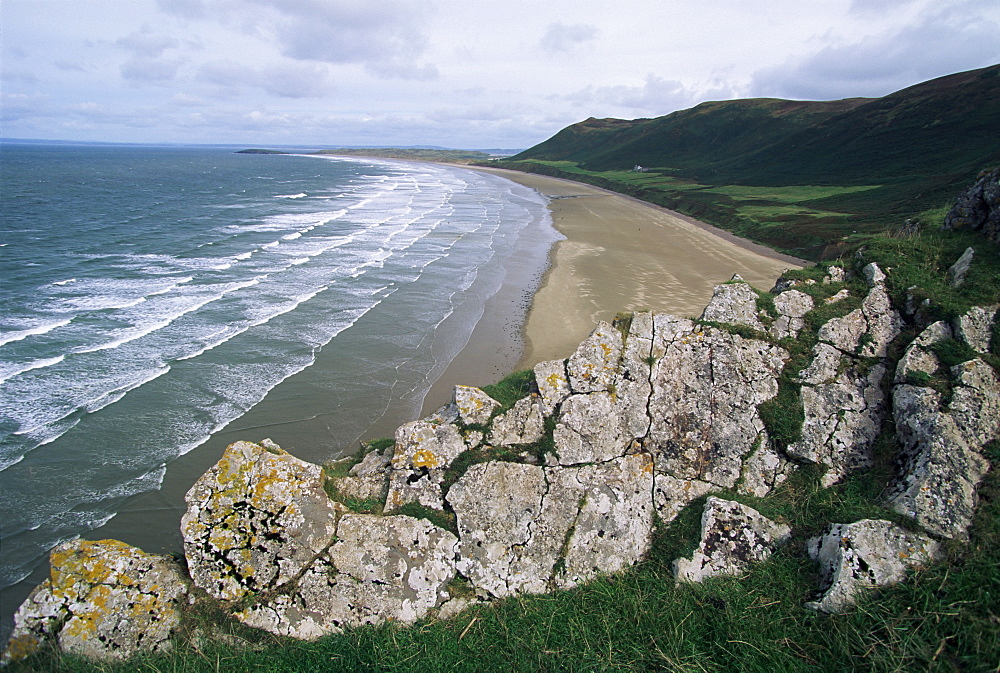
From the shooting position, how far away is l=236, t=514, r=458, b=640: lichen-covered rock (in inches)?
224

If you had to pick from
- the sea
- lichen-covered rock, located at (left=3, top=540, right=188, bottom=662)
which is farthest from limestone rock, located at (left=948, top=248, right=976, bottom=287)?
the sea

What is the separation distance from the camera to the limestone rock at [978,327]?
653 centimetres

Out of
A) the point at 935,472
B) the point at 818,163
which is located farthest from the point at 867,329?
the point at 818,163

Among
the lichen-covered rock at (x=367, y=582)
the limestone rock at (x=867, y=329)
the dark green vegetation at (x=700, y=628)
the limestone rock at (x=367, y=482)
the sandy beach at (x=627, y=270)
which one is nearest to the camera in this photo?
the dark green vegetation at (x=700, y=628)

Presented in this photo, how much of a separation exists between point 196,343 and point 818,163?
3563 inches

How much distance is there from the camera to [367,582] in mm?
5906

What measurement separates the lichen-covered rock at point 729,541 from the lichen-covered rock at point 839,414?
1219mm

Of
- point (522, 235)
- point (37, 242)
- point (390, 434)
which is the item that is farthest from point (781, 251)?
point (37, 242)

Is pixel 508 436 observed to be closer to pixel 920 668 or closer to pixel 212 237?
pixel 920 668

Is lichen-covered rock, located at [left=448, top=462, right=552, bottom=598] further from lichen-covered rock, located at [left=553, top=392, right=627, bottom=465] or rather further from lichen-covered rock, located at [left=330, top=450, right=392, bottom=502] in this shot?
lichen-covered rock, located at [left=330, top=450, right=392, bottom=502]

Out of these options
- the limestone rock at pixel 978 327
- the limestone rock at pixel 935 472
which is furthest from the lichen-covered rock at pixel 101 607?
the limestone rock at pixel 978 327

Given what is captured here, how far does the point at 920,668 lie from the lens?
433cm

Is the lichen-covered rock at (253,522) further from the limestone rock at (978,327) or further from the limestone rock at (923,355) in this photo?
the limestone rock at (978,327)

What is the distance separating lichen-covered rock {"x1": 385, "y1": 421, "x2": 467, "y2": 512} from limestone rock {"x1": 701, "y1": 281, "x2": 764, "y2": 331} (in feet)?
15.1
